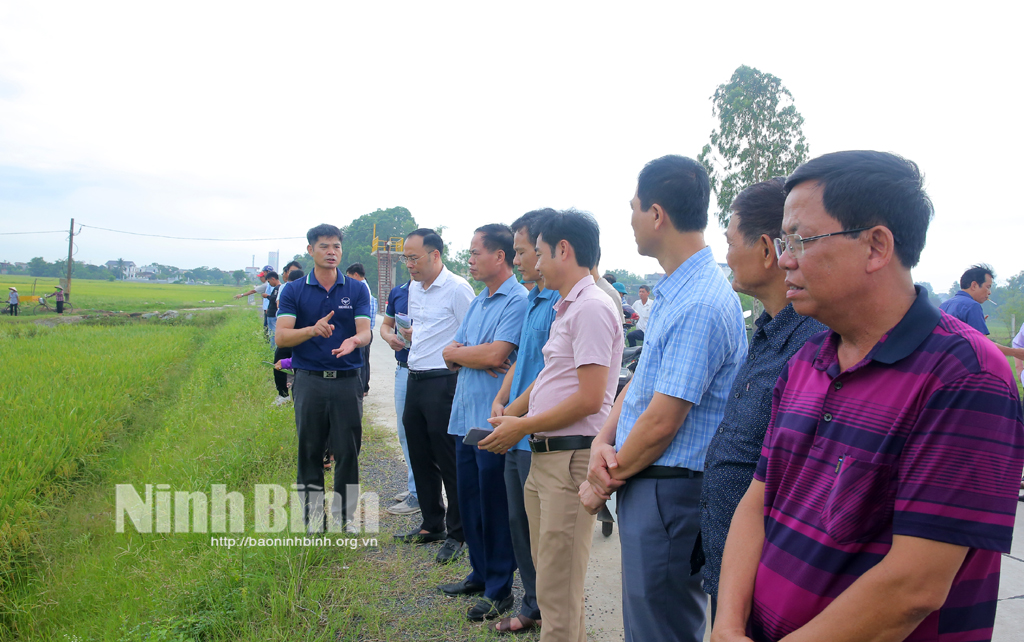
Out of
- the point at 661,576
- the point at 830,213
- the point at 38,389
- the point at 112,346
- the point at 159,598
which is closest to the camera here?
the point at 830,213

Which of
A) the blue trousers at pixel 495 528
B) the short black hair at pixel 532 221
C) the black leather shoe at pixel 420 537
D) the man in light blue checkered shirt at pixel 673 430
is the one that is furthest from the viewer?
the black leather shoe at pixel 420 537

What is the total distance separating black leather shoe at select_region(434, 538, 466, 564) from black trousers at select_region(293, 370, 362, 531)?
77 cm

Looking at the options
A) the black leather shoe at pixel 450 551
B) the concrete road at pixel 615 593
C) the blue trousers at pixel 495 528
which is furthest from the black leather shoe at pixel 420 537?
the concrete road at pixel 615 593

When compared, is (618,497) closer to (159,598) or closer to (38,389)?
(159,598)

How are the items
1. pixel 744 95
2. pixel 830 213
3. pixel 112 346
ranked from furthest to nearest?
1. pixel 744 95
2. pixel 112 346
3. pixel 830 213

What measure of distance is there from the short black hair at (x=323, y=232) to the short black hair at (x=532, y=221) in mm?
1327

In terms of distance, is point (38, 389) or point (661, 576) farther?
point (38, 389)

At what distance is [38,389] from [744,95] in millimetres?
17224

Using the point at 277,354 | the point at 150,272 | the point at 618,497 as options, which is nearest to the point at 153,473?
the point at 277,354

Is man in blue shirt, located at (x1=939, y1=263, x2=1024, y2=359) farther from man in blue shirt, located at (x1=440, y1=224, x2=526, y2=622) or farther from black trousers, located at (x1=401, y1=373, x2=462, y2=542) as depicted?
black trousers, located at (x1=401, y1=373, x2=462, y2=542)

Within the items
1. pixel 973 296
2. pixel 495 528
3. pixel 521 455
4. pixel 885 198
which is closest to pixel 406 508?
pixel 495 528

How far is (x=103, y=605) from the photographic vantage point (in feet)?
11.3

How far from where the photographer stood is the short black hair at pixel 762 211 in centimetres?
154

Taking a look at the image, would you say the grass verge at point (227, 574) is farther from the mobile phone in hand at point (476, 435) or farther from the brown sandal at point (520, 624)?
the mobile phone in hand at point (476, 435)
